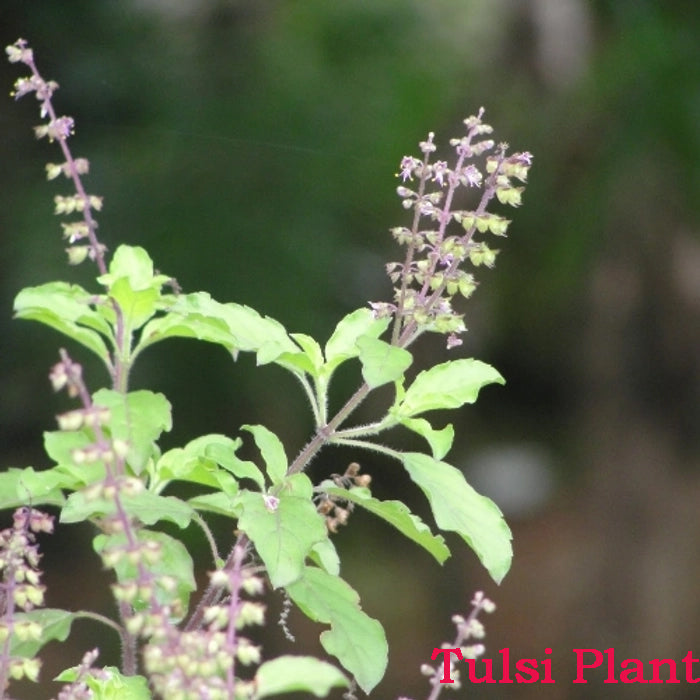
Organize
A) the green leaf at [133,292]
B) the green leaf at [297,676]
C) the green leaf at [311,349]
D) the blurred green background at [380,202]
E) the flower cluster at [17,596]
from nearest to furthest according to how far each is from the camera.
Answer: the green leaf at [297,676] < the flower cluster at [17,596] < the green leaf at [133,292] < the green leaf at [311,349] < the blurred green background at [380,202]

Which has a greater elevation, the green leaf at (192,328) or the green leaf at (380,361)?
the green leaf at (192,328)

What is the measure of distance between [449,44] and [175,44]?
2.23 ft

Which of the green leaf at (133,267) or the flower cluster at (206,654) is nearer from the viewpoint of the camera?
the flower cluster at (206,654)

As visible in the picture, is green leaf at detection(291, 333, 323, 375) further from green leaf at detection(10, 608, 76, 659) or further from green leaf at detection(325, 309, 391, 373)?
green leaf at detection(10, 608, 76, 659)

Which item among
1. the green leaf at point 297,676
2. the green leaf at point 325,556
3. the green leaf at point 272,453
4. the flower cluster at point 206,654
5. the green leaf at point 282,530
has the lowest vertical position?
the green leaf at point 297,676

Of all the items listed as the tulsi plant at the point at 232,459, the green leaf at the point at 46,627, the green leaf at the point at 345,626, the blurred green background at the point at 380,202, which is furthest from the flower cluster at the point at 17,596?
the blurred green background at the point at 380,202

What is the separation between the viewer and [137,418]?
0.83 m

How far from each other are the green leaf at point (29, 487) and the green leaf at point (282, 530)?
16cm

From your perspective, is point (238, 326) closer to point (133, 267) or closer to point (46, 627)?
point (133, 267)

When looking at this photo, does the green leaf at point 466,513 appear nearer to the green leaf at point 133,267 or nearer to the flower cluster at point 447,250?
the flower cluster at point 447,250

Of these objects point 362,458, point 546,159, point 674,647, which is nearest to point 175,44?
point 546,159

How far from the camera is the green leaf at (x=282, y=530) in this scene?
86cm

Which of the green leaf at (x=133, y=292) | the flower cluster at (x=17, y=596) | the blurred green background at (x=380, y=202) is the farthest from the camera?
the blurred green background at (x=380, y=202)

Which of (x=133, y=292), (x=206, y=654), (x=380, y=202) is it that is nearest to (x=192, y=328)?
(x=133, y=292)
